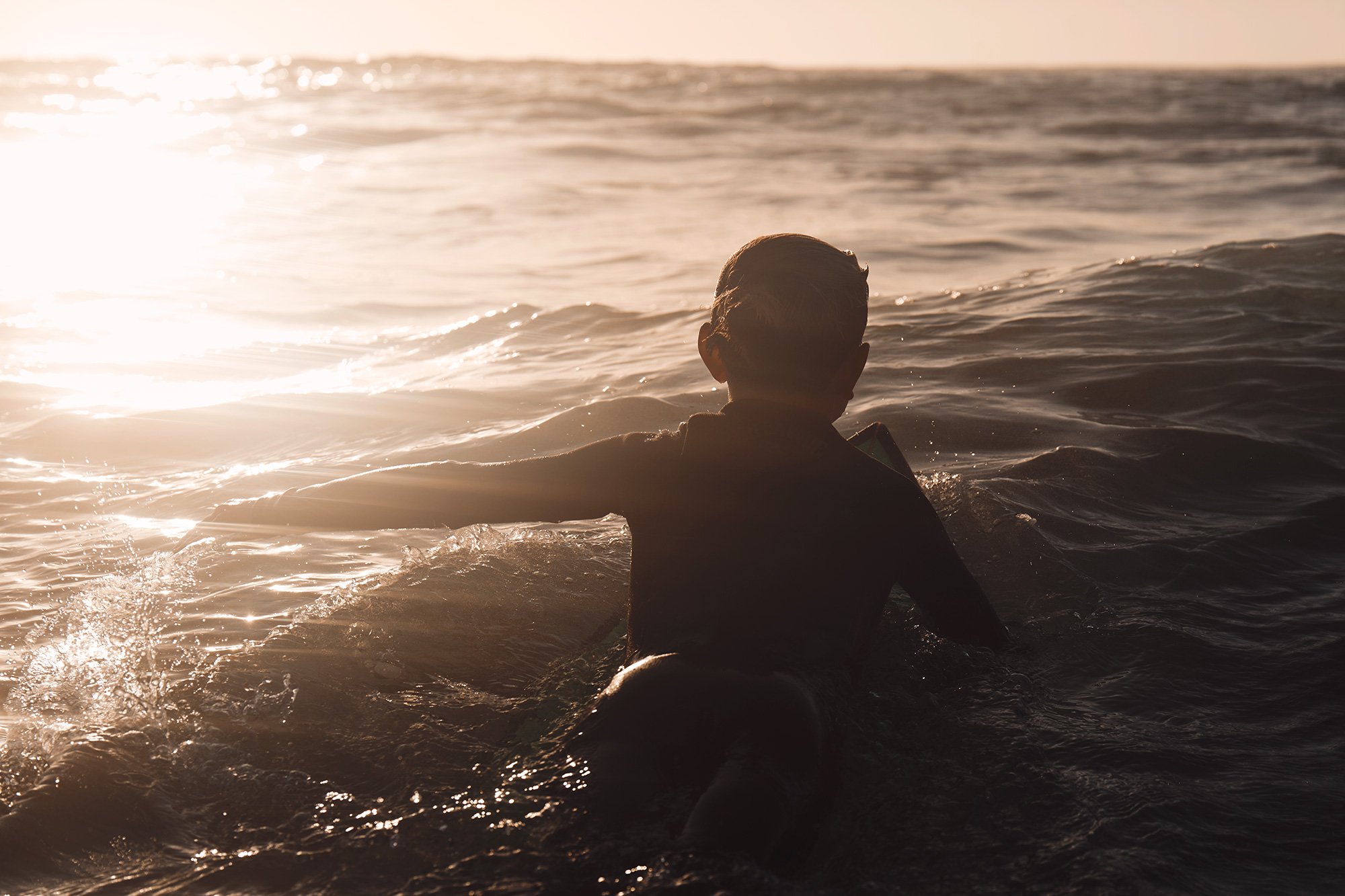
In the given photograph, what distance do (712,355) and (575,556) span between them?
1.84m

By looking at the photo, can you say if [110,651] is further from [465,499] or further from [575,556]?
[575,556]

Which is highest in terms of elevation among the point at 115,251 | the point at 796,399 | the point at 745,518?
the point at 115,251

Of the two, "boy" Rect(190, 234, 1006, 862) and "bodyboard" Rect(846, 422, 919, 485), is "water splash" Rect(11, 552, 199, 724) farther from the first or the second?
"bodyboard" Rect(846, 422, 919, 485)

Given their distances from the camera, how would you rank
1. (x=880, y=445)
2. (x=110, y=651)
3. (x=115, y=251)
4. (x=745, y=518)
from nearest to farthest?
1. (x=745, y=518)
2. (x=880, y=445)
3. (x=110, y=651)
4. (x=115, y=251)

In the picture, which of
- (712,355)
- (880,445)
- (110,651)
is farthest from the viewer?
(110,651)

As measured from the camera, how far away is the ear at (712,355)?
2857mm

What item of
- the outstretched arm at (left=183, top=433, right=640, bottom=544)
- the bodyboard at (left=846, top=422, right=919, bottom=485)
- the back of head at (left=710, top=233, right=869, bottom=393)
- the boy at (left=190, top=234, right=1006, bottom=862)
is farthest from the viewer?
the bodyboard at (left=846, top=422, right=919, bottom=485)

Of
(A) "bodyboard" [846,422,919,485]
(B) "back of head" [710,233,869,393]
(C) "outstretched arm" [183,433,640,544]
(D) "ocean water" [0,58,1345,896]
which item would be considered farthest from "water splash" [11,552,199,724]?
(A) "bodyboard" [846,422,919,485]

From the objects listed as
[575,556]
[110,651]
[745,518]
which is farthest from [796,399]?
[110,651]

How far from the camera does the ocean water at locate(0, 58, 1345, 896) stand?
2.57 metres

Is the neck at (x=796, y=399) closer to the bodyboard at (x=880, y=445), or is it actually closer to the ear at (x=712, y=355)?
the ear at (x=712, y=355)

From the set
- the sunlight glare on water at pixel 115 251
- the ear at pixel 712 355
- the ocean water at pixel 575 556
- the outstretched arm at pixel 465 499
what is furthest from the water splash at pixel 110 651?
the sunlight glare on water at pixel 115 251

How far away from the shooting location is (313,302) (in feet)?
33.2

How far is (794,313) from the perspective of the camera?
2697mm
